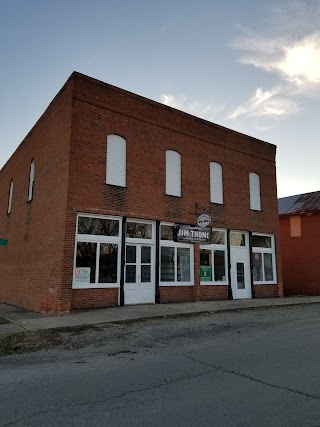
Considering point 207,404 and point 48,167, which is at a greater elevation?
point 48,167

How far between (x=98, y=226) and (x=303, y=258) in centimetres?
1629

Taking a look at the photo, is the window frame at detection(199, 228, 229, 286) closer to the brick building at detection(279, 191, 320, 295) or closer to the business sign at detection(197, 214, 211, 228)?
the business sign at detection(197, 214, 211, 228)

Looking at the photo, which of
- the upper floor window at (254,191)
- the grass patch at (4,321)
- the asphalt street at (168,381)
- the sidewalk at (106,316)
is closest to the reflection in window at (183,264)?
the sidewalk at (106,316)

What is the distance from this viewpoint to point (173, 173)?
58.8 feet

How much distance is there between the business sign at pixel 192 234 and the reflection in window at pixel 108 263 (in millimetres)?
3347

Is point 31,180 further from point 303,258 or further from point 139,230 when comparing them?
point 303,258

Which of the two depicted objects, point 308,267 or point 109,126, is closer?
point 109,126

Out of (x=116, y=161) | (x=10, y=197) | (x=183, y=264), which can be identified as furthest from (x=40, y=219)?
(x=10, y=197)

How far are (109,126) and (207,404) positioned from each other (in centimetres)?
1288

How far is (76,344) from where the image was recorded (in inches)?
356

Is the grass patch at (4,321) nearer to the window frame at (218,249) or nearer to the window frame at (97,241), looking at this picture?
the window frame at (97,241)

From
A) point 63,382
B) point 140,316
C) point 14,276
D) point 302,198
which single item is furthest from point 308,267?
point 63,382

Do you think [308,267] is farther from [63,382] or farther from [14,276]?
[63,382]

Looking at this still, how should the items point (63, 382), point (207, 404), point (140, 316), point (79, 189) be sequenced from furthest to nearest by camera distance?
point (79, 189) → point (140, 316) → point (63, 382) → point (207, 404)
